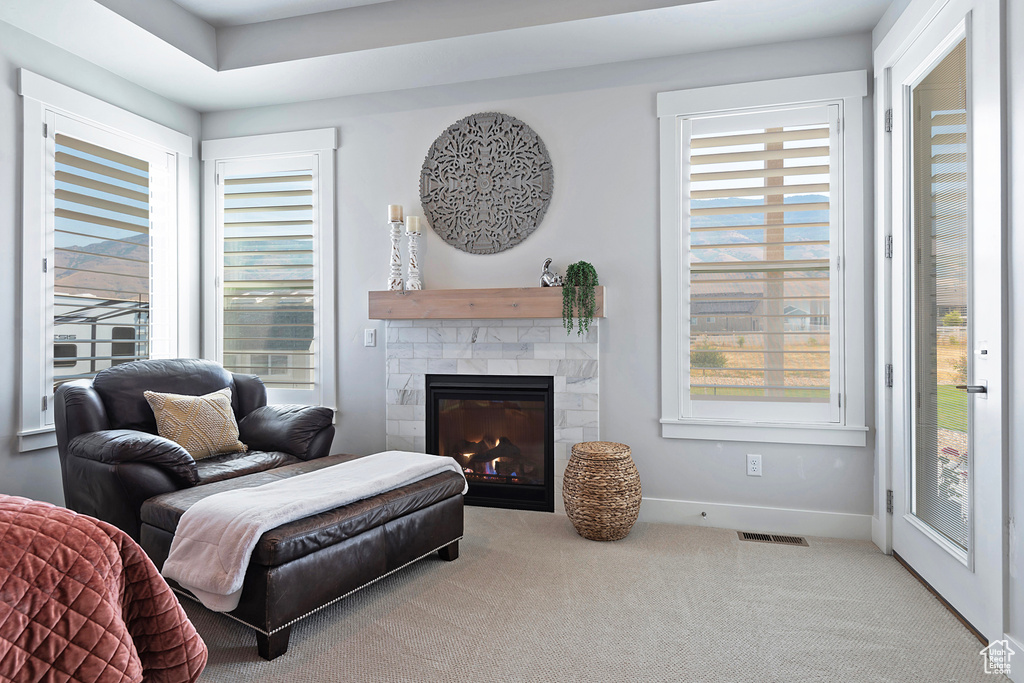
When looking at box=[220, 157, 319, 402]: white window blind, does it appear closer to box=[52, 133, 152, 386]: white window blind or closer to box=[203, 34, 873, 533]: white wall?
box=[203, 34, 873, 533]: white wall

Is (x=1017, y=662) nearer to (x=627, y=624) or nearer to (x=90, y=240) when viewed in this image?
(x=627, y=624)

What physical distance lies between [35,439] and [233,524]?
6.50 ft

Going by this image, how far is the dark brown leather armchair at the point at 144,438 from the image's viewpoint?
2.47 meters

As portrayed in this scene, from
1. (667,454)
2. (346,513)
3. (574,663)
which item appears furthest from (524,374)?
(574,663)

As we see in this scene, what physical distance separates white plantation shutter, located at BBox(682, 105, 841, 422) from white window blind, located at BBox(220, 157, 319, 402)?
8.04 feet

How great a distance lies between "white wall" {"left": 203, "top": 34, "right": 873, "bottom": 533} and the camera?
3289 millimetres

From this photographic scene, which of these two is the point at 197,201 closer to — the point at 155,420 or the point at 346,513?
the point at 155,420

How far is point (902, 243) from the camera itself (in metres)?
2.80

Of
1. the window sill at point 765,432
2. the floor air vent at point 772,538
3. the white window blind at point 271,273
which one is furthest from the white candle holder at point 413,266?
the floor air vent at point 772,538

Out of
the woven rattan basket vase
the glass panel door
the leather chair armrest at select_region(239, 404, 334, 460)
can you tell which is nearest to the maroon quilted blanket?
the leather chair armrest at select_region(239, 404, 334, 460)

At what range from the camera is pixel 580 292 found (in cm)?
345

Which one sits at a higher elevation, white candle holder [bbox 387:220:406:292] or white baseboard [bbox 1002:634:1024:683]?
white candle holder [bbox 387:220:406:292]

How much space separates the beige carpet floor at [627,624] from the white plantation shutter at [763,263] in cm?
85

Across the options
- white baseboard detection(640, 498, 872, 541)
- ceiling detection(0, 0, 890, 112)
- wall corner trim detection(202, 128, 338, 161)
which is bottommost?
white baseboard detection(640, 498, 872, 541)
